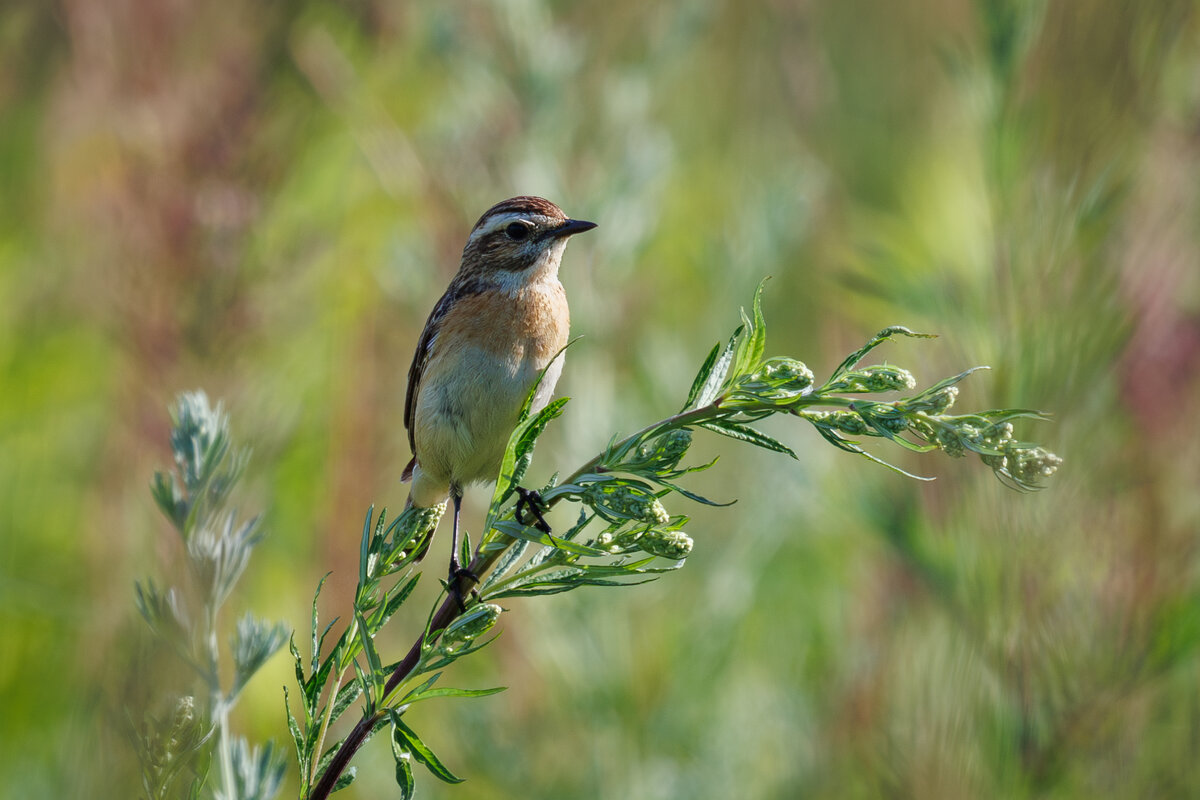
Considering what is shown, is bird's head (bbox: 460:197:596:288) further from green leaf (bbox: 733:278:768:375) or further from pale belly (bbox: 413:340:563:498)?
green leaf (bbox: 733:278:768:375)

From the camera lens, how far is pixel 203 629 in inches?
55.3

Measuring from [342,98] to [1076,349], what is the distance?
9.18ft

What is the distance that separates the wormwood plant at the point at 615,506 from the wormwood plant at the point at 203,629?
0.30 ft

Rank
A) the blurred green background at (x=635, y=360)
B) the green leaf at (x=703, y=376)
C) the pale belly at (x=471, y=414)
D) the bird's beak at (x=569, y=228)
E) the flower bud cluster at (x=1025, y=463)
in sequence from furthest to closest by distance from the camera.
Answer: the bird's beak at (x=569, y=228)
the pale belly at (x=471, y=414)
the blurred green background at (x=635, y=360)
the green leaf at (x=703, y=376)
the flower bud cluster at (x=1025, y=463)

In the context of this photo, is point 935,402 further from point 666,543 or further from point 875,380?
point 666,543

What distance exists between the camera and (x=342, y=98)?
4188mm

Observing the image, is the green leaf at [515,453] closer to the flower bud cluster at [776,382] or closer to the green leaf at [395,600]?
the green leaf at [395,600]

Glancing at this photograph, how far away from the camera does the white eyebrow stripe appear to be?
356 cm

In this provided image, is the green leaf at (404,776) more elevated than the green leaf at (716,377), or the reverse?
the green leaf at (716,377)

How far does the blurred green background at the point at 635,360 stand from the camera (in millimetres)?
2896

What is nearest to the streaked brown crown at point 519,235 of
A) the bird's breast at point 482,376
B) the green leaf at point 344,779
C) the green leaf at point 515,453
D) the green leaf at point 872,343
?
the bird's breast at point 482,376

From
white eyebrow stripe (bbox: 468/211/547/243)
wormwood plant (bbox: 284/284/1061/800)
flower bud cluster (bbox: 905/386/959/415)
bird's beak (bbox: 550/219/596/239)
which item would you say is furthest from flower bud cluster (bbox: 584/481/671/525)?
white eyebrow stripe (bbox: 468/211/547/243)

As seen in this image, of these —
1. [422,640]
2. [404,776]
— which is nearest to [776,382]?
[422,640]

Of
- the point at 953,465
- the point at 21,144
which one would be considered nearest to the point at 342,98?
the point at 21,144
